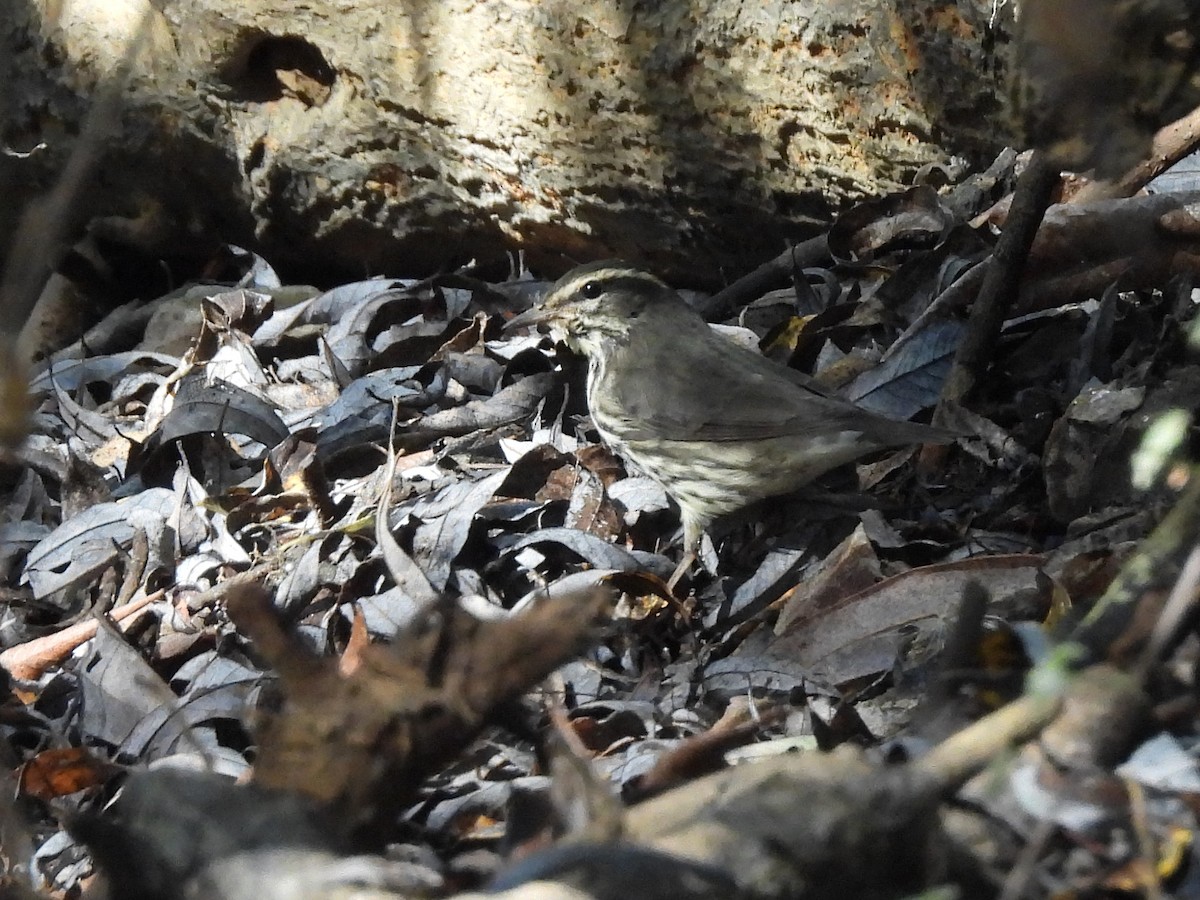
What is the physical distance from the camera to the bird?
474 cm

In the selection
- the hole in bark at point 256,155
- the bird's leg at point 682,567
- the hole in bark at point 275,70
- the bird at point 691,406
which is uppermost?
the hole in bark at point 275,70

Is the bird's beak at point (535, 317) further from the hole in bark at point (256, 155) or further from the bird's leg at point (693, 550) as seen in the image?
the hole in bark at point (256, 155)

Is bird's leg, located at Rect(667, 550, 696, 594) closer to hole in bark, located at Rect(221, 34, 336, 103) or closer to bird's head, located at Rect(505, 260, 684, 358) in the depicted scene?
bird's head, located at Rect(505, 260, 684, 358)

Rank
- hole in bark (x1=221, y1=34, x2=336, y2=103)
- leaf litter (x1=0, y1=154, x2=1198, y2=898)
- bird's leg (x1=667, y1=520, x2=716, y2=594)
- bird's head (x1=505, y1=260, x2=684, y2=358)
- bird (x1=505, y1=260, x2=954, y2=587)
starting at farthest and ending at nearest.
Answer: hole in bark (x1=221, y1=34, x2=336, y2=103)
bird's head (x1=505, y1=260, x2=684, y2=358)
bird (x1=505, y1=260, x2=954, y2=587)
bird's leg (x1=667, y1=520, x2=716, y2=594)
leaf litter (x1=0, y1=154, x2=1198, y2=898)

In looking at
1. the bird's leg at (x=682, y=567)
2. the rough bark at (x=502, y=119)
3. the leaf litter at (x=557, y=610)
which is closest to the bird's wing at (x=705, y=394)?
the leaf litter at (x=557, y=610)

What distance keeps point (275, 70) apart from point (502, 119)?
1318 mm

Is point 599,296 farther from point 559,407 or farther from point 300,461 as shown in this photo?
point 300,461

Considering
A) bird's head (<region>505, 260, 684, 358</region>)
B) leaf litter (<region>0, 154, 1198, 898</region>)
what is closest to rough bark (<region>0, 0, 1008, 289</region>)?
leaf litter (<region>0, 154, 1198, 898</region>)

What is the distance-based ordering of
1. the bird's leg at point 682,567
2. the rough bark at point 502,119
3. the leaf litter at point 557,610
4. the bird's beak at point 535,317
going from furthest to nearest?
the bird's beak at point 535,317 → the rough bark at point 502,119 → the bird's leg at point 682,567 → the leaf litter at point 557,610

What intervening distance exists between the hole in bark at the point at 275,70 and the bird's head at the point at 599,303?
1.69m

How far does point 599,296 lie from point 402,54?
1.50 meters

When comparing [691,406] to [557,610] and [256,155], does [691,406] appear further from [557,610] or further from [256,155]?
[557,610]

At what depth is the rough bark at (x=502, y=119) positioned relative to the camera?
17.4 feet

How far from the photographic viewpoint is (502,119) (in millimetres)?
5949
